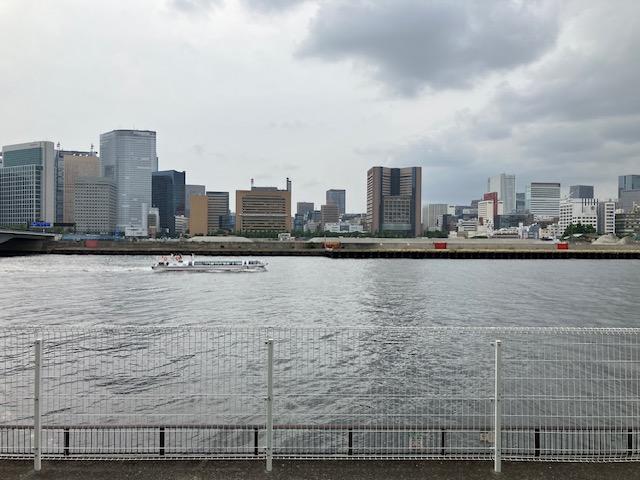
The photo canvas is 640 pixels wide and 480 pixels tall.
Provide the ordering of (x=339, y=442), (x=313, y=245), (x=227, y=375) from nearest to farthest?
(x=339, y=442), (x=227, y=375), (x=313, y=245)

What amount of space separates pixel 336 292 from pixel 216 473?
3839 cm

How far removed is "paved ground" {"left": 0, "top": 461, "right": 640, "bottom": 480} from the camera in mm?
5969

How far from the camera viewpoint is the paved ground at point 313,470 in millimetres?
5969

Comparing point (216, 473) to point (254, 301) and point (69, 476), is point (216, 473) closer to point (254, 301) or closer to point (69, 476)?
point (69, 476)

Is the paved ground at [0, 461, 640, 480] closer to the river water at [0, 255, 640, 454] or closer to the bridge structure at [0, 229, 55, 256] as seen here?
the river water at [0, 255, 640, 454]

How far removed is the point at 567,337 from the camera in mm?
21625

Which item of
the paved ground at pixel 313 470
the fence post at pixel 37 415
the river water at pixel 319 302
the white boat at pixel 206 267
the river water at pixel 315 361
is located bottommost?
the white boat at pixel 206 267

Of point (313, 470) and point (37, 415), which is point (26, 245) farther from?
point (313, 470)

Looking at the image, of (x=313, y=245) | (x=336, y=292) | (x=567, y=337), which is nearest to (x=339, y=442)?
(x=567, y=337)

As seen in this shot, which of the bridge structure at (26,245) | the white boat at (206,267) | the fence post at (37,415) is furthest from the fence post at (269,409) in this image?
the bridge structure at (26,245)

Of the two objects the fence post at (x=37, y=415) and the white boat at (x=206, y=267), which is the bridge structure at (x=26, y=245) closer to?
the white boat at (x=206, y=267)

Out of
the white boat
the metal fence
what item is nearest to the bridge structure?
the white boat

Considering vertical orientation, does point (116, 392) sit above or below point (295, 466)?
below

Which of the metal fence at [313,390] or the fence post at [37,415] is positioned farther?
the metal fence at [313,390]
